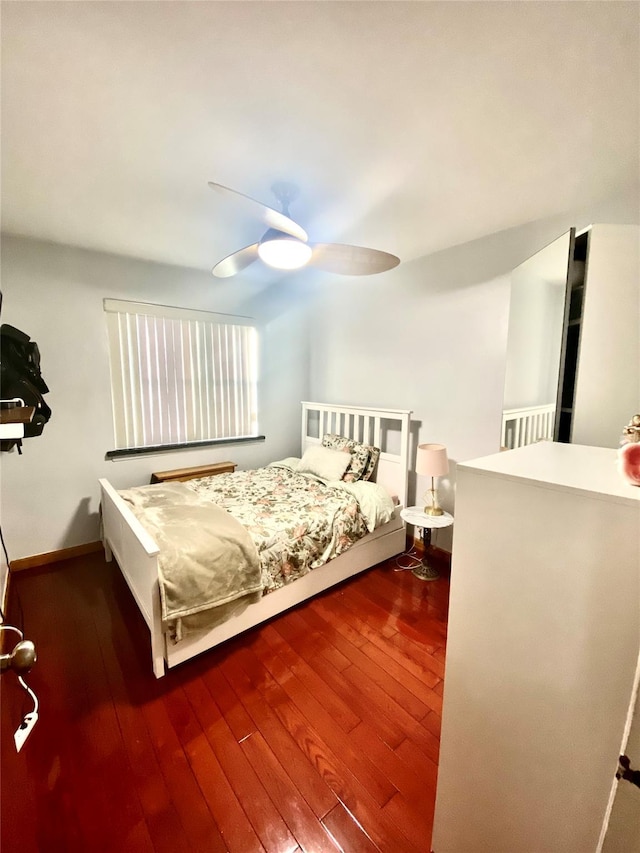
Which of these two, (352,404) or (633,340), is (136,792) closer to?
(633,340)

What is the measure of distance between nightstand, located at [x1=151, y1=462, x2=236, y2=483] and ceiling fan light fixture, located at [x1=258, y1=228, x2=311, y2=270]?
2118 mm

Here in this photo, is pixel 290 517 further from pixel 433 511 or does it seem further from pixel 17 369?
pixel 17 369

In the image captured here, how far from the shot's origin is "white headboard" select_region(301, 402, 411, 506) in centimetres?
279

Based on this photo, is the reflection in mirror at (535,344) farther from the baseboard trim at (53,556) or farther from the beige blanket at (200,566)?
the baseboard trim at (53,556)

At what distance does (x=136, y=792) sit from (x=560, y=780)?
1.40 metres

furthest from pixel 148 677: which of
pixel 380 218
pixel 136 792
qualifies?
pixel 380 218

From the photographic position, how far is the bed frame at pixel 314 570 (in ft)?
5.30

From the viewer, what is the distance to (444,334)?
2668 millimetres

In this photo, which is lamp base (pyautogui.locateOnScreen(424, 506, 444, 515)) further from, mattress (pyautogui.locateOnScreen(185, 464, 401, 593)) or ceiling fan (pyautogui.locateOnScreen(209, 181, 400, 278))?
ceiling fan (pyautogui.locateOnScreen(209, 181, 400, 278))

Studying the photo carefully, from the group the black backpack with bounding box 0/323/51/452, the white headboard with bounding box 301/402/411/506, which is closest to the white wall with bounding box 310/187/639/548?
the white headboard with bounding box 301/402/411/506

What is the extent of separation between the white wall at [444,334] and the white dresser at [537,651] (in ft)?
4.34

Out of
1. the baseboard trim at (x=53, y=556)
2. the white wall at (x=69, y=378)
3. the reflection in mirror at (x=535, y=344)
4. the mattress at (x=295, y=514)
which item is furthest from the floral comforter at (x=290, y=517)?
the reflection in mirror at (x=535, y=344)

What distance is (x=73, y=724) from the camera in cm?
144

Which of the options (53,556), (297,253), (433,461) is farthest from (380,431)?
(53,556)
